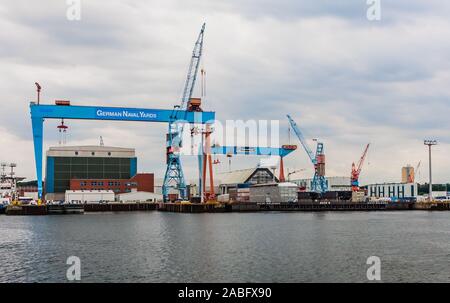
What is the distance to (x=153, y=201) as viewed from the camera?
125312 millimetres

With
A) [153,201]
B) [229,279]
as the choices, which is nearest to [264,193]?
[153,201]

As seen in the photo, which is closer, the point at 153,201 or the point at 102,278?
the point at 102,278

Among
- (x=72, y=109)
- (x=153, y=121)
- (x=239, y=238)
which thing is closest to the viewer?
(x=239, y=238)

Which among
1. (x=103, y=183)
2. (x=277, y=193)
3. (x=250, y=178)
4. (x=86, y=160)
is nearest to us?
(x=277, y=193)

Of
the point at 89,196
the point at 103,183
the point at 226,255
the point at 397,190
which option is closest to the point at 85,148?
the point at 103,183

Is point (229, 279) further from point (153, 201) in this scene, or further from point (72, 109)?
point (153, 201)

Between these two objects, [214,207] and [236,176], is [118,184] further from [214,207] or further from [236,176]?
[236,176]

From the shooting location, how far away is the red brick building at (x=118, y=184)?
4835 inches

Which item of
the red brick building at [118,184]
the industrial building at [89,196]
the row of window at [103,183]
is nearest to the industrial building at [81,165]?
the red brick building at [118,184]

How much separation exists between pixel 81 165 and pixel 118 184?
9765 mm

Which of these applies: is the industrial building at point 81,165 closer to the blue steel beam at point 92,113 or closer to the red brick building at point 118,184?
the red brick building at point 118,184

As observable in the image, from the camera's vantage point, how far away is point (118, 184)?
12712 cm
